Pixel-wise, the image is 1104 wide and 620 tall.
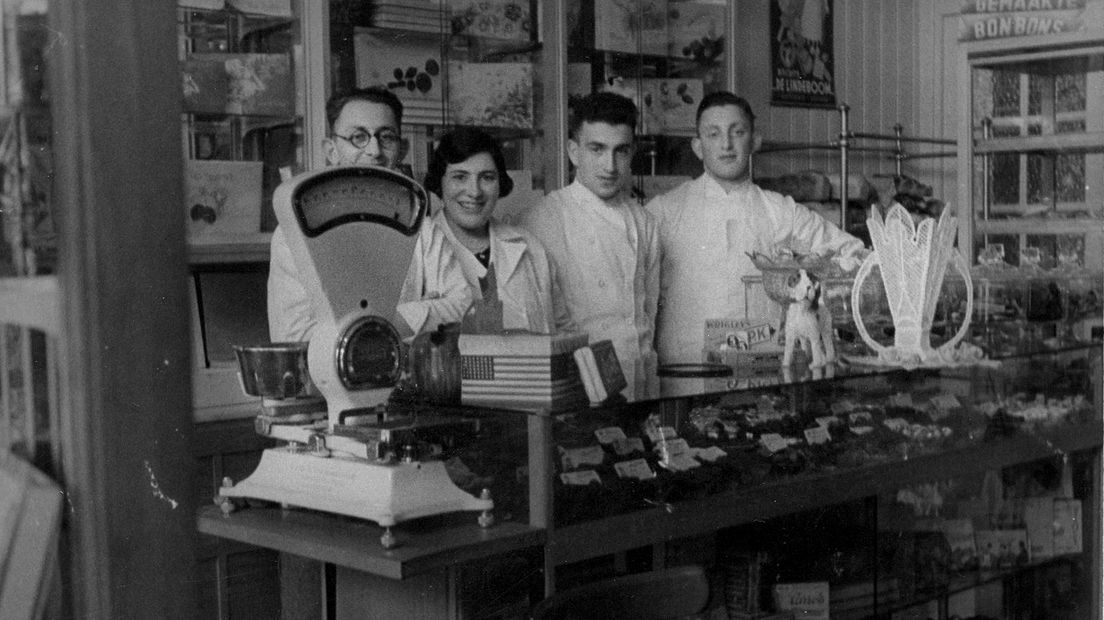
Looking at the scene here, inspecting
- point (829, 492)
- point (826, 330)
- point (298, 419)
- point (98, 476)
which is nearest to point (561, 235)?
point (826, 330)

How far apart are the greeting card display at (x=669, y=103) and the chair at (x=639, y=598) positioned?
8.62 feet

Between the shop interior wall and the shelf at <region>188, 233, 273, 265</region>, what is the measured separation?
209 centimetres

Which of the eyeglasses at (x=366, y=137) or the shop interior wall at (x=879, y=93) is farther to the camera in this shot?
the shop interior wall at (x=879, y=93)

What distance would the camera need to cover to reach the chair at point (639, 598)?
1.49 metres

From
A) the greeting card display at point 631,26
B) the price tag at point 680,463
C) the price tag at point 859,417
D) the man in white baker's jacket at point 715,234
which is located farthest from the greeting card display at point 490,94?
the price tag at point 680,463

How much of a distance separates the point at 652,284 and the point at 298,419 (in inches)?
58.8

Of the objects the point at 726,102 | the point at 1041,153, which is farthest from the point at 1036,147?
the point at 726,102

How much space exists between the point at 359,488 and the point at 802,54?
3.42 m

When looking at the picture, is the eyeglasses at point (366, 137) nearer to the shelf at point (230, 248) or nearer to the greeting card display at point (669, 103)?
the shelf at point (230, 248)

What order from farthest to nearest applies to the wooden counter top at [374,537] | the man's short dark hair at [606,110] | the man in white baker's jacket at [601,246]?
the man in white baker's jacket at [601,246]
the man's short dark hair at [606,110]
the wooden counter top at [374,537]

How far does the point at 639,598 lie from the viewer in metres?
1.58

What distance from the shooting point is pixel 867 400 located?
2418mm

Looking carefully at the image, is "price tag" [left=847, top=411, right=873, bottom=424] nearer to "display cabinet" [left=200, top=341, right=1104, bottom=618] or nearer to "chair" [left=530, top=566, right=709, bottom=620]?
"display cabinet" [left=200, top=341, right=1104, bottom=618]

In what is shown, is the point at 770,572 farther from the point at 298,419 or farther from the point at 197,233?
the point at 197,233
